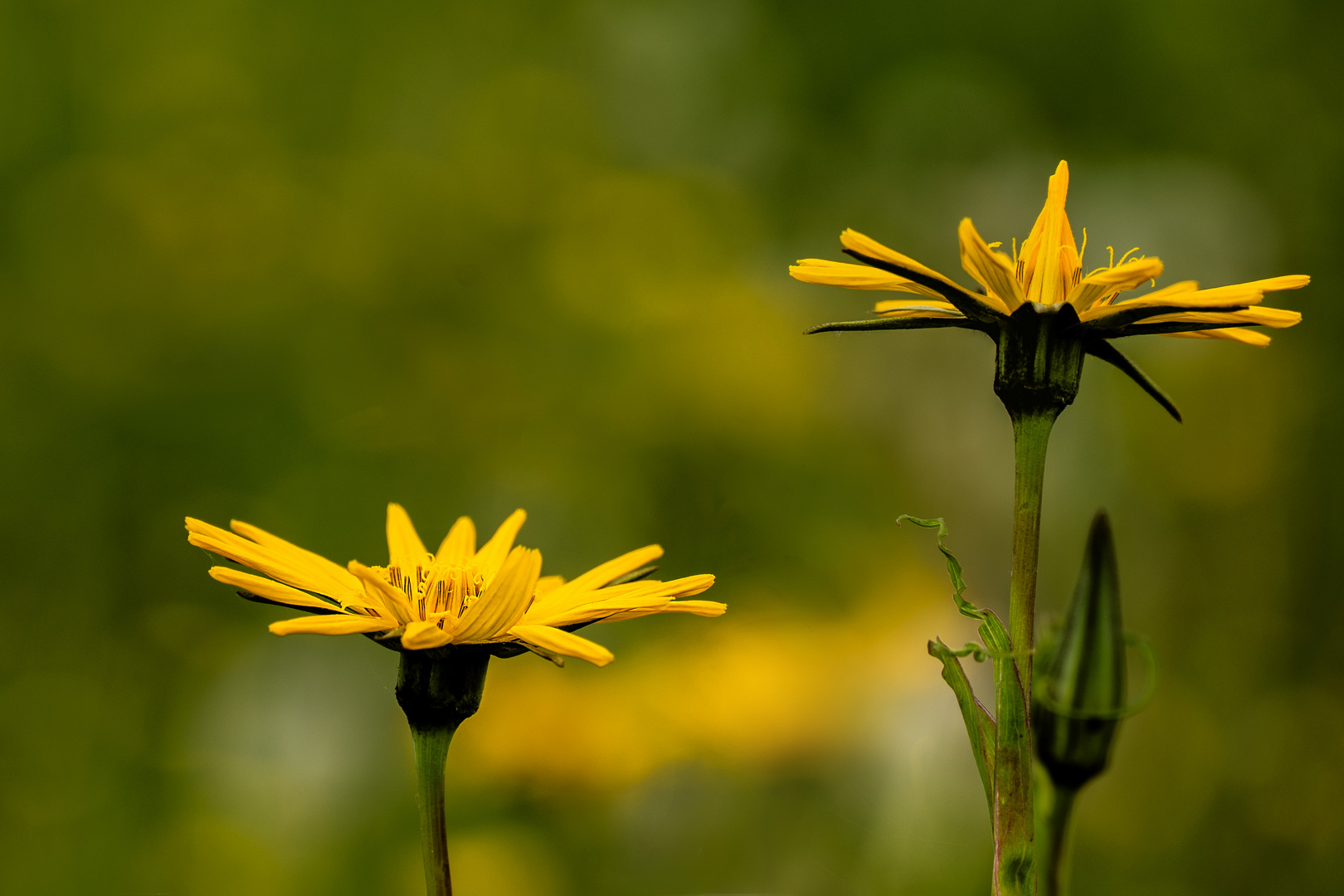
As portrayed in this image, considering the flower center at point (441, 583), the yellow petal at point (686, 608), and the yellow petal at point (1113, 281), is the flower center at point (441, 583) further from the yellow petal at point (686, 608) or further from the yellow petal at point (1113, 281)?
the yellow petal at point (1113, 281)

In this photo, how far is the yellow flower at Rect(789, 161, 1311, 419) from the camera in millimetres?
213

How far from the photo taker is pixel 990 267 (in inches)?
8.9

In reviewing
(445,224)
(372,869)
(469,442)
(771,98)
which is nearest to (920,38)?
(771,98)

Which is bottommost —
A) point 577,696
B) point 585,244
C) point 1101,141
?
point 577,696

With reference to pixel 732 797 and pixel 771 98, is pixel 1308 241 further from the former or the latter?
pixel 732 797

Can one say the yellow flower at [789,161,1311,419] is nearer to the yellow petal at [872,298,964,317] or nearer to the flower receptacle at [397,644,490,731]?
the yellow petal at [872,298,964,317]

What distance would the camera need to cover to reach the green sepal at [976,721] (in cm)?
21

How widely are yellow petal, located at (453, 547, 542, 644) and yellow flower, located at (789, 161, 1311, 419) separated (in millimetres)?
83

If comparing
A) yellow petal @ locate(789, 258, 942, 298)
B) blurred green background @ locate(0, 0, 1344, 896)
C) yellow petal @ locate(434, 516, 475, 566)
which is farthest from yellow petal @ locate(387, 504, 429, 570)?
blurred green background @ locate(0, 0, 1344, 896)

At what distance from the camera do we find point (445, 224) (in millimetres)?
973

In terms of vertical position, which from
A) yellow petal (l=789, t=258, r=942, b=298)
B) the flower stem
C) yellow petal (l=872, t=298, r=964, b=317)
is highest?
yellow petal (l=789, t=258, r=942, b=298)

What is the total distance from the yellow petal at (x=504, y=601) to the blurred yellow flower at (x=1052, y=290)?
0.28 feet

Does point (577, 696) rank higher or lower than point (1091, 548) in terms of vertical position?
lower

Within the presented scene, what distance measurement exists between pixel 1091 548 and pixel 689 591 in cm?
10
